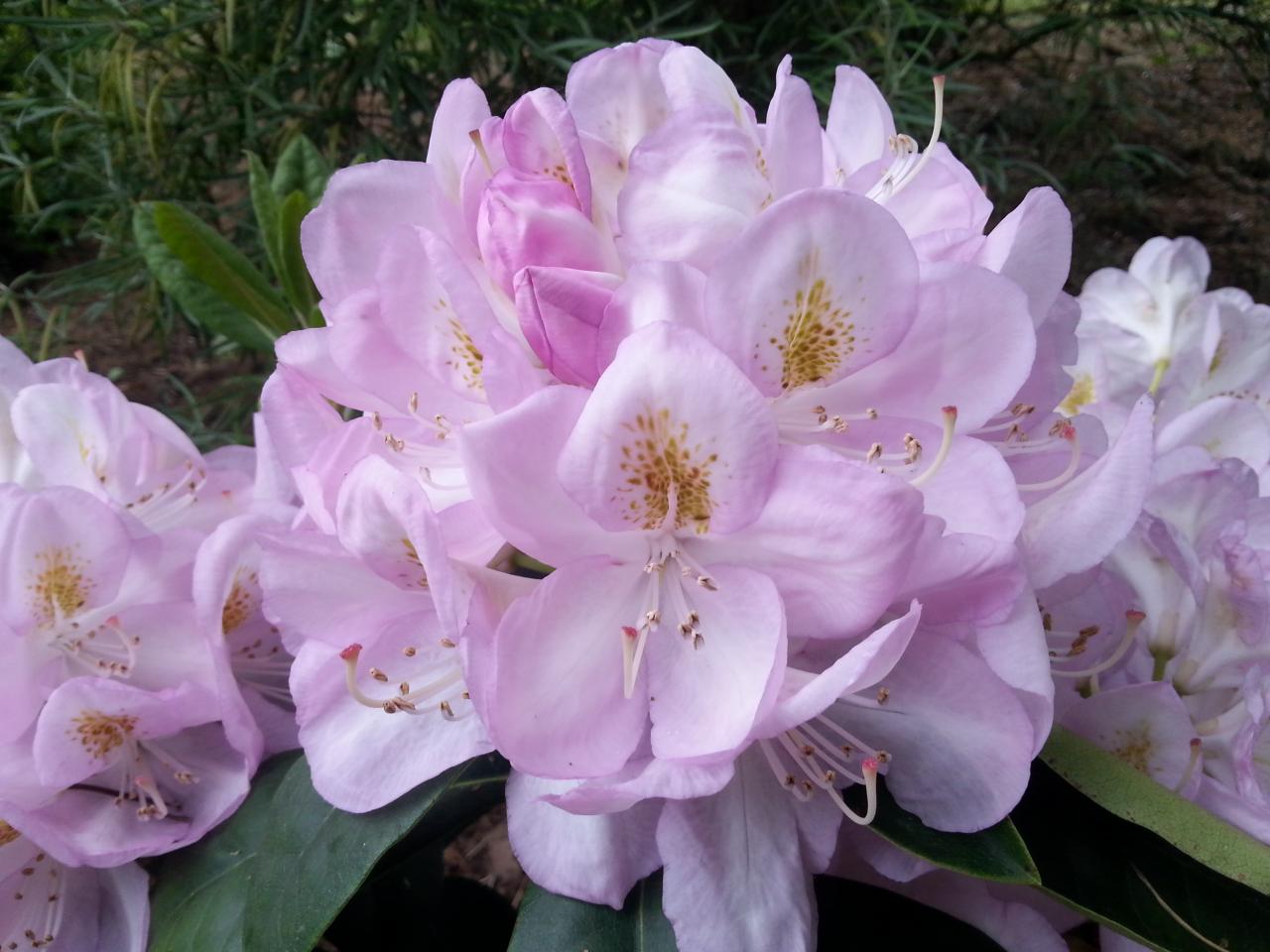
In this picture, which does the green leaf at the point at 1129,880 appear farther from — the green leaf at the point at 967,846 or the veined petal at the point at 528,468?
the veined petal at the point at 528,468

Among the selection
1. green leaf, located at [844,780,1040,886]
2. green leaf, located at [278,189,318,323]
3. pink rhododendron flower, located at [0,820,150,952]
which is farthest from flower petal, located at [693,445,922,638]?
green leaf, located at [278,189,318,323]

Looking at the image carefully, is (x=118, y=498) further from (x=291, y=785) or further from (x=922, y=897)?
(x=922, y=897)

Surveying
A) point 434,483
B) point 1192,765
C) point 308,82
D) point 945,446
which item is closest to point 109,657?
point 434,483

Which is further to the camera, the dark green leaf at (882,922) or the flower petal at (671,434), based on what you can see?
the dark green leaf at (882,922)

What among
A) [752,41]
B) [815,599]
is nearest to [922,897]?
[815,599]

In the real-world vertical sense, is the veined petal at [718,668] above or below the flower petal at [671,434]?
below

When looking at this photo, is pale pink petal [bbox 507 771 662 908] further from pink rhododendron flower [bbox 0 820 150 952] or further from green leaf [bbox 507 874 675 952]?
pink rhododendron flower [bbox 0 820 150 952]

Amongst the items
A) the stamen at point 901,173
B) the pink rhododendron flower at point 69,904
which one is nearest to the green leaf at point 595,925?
the pink rhododendron flower at point 69,904

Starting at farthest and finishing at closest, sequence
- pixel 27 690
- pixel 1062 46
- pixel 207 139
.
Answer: pixel 1062 46 < pixel 207 139 < pixel 27 690
